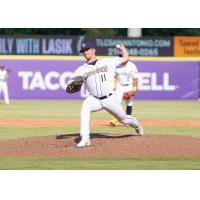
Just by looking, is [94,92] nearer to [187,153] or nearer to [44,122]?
[187,153]

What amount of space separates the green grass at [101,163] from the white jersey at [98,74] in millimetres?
1773

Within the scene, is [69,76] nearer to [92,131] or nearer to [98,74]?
[92,131]

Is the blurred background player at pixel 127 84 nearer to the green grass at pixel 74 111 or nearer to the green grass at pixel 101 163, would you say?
the green grass at pixel 74 111

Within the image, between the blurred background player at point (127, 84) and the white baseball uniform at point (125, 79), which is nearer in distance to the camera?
the blurred background player at point (127, 84)

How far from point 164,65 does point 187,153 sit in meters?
22.7

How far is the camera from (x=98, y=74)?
1367 cm

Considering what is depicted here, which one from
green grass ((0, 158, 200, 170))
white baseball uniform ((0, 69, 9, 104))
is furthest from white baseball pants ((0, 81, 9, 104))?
green grass ((0, 158, 200, 170))

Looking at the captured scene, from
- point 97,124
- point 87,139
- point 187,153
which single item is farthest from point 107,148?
point 97,124

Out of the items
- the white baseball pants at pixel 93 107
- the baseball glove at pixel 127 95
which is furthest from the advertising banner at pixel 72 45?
the white baseball pants at pixel 93 107

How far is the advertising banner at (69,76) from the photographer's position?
3481 centimetres

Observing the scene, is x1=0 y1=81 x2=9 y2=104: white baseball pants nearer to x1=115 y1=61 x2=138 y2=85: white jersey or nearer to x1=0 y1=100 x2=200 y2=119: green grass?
x1=0 y1=100 x2=200 y2=119: green grass

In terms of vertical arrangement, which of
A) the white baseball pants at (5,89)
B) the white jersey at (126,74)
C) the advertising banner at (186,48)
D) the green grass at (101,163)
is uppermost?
the advertising banner at (186,48)

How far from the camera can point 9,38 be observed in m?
35.3

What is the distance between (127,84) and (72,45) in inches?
650
